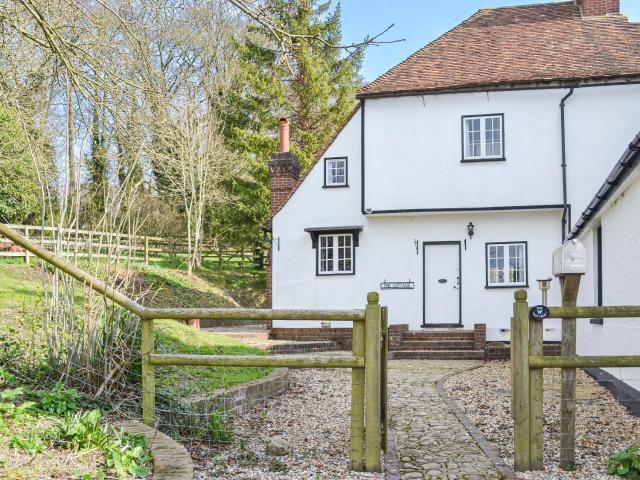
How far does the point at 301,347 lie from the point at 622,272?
816cm

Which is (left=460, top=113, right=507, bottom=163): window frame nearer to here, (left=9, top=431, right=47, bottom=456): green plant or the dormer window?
the dormer window

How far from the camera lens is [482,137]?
50.4 ft

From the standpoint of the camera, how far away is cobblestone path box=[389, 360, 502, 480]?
15.6 feet

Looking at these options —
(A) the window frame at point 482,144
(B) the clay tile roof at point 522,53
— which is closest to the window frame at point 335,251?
(A) the window frame at point 482,144

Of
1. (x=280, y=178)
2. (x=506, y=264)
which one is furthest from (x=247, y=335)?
(x=506, y=264)

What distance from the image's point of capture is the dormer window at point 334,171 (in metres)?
16.6

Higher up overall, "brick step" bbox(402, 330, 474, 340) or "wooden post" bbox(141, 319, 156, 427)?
"wooden post" bbox(141, 319, 156, 427)

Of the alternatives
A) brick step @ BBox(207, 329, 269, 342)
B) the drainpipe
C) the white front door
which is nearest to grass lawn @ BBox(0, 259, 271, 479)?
brick step @ BBox(207, 329, 269, 342)

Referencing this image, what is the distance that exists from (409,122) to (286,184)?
12.5 feet

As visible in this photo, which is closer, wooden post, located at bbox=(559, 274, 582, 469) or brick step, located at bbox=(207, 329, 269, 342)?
wooden post, located at bbox=(559, 274, 582, 469)

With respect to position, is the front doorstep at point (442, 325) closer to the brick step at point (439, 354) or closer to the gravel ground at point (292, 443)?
the brick step at point (439, 354)

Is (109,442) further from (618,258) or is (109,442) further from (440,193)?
(440,193)

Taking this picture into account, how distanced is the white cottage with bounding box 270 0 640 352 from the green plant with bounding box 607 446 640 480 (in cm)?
1079

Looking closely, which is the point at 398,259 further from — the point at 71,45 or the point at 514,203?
the point at 71,45
